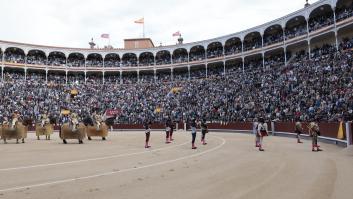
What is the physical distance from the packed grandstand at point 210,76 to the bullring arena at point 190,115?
0.64 ft

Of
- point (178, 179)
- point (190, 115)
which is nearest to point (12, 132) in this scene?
point (178, 179)

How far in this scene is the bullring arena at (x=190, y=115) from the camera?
26.5 feet

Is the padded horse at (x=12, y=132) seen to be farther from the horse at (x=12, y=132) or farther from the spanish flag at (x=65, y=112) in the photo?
the spanish flag at (x=65, y=112)

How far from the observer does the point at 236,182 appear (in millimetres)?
7902

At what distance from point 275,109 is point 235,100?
928cm

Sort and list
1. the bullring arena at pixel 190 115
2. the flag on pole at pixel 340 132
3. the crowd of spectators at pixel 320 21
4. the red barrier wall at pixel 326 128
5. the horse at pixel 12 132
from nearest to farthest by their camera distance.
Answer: the bullring arena at pixel 190 115 < the flag on pole at pixel 340 132 < the red barrier wall at pixel 326 128 < the horse at pixel 12 132 < the crowd of spectators at pixel 320 21

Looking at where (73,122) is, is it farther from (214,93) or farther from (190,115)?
(214,93)

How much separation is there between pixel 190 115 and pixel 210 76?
1502cm

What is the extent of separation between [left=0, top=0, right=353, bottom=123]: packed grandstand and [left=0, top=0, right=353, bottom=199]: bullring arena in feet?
0.64

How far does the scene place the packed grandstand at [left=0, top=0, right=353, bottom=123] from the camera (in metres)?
33.0

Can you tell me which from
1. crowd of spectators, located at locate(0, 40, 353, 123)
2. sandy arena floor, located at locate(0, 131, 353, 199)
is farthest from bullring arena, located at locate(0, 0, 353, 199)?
crowd of spectators, located at locate(0, 40, 353, 123)

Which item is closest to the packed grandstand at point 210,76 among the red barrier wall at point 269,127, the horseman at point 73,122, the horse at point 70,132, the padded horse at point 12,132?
the red barrier wall at point 269,127

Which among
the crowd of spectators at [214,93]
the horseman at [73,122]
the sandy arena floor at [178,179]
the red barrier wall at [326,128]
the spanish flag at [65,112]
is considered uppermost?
the crowd of spectators at [214,93]

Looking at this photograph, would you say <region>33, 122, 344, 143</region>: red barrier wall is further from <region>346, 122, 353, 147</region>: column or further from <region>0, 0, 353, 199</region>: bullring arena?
<region>346, 122, 353, 147</region>: column
